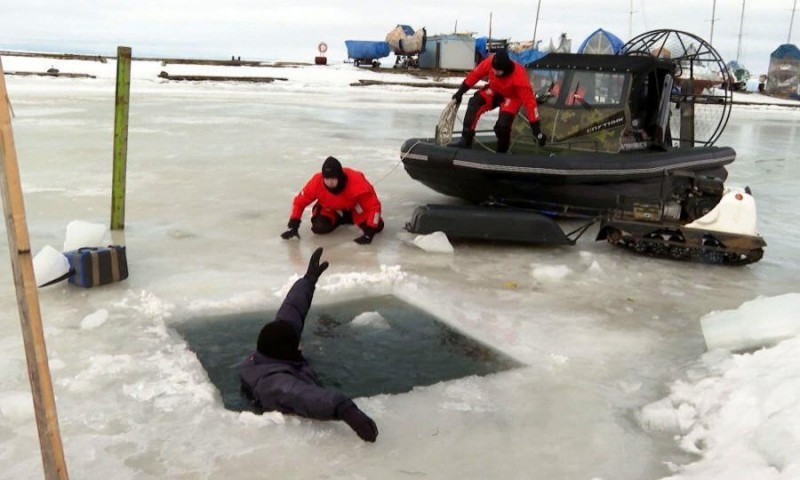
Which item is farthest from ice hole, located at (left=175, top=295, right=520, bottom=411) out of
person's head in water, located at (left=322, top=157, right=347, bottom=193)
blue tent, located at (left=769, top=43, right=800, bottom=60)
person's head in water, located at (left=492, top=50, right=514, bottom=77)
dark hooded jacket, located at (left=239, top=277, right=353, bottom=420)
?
blue tent, located at (left=769, top=43, right=800, bottom=60)

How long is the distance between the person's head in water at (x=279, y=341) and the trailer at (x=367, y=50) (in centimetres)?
3683

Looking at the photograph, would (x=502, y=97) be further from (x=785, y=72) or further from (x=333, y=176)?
(x=785, y=72)

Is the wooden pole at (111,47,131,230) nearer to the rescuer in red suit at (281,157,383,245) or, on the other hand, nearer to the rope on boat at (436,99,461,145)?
the rescuer in red suit at (281,157,383,245)

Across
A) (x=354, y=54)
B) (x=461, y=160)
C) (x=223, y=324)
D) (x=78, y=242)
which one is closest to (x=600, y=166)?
(x=461, y=160)

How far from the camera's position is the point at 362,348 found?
3.63m

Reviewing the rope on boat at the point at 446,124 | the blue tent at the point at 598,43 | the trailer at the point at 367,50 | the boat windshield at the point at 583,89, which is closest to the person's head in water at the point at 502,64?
the rope on boat at the point at 446,124

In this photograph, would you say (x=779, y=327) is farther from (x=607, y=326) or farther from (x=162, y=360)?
(x=162, y=360)

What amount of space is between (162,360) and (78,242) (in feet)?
5.56

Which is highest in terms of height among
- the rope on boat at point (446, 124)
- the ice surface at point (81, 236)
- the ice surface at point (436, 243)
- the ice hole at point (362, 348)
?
the rope on boat at point (446, 124)

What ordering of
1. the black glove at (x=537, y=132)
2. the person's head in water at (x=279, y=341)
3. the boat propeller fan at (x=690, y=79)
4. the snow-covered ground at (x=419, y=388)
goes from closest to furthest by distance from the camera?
the snow-covered ground at (x=419, y=388) → the person's head in water at (x=279, y=341) → the black glove at (x=537, y=132) → the boat propeller fan at (x=690, y=79)

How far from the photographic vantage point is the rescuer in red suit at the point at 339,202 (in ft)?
18.4

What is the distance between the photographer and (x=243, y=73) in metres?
30.6

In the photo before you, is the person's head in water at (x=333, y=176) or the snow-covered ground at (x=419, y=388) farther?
the person's head in water at (x=333, y=176)

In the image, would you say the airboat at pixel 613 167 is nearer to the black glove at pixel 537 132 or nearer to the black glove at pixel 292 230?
the black glove at pixel 537 132
